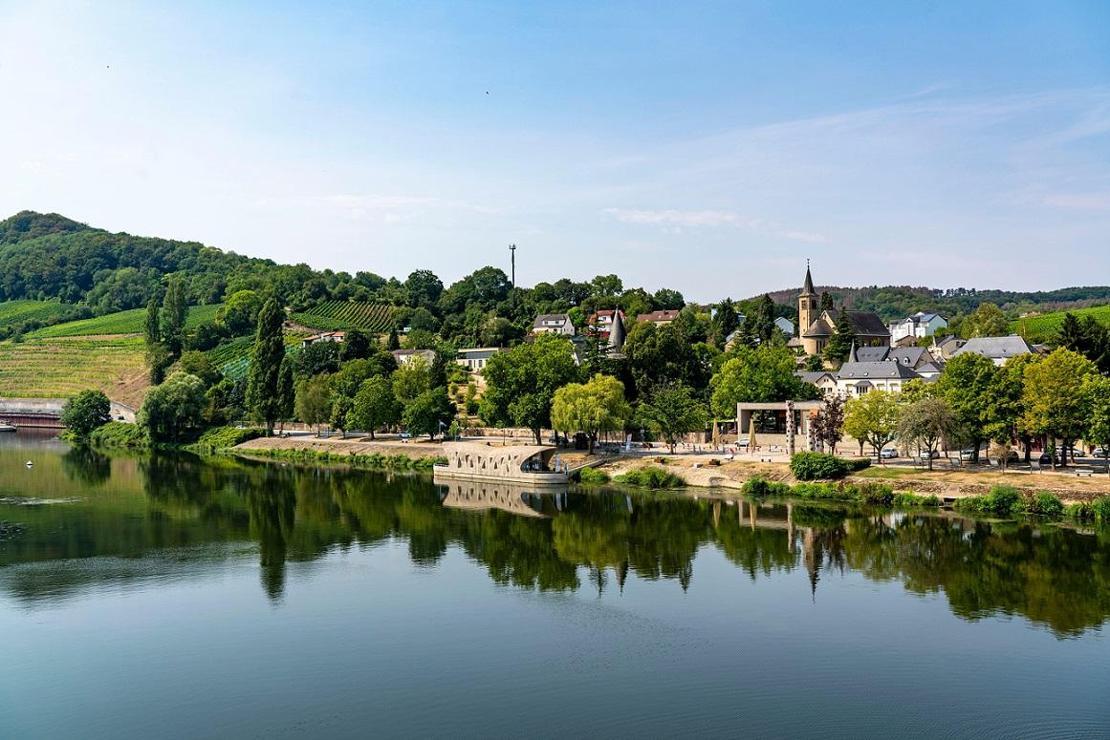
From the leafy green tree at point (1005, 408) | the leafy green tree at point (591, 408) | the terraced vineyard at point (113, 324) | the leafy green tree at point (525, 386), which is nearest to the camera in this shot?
the leafy green tree at point (1005, 408)

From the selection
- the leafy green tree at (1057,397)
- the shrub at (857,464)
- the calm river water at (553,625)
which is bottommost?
the calm river water at (553,625)

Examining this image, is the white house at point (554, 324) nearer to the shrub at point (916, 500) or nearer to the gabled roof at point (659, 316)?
the gabled roof at point (659, 316)

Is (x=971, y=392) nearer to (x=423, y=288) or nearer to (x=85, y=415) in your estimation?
(x=85, y=415)

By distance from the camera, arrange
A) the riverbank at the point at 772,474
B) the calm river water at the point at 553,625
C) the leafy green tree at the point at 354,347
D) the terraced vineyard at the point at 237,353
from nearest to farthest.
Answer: the calm river water at the point at 553,625 < the riverbank at the point at 772,474 < the leafy green tree at the point at 354,347 < the terraced vineyard at the point at 237,353

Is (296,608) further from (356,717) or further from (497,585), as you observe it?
(356,717)

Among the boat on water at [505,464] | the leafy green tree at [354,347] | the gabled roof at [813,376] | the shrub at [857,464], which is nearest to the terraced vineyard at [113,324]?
the leafy green tree at [354,347]

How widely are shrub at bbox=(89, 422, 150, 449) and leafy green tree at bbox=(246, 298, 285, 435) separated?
11.8 meters

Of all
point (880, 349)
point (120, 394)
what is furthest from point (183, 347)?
point (880, 349)

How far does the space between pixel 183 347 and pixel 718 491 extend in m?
77.1

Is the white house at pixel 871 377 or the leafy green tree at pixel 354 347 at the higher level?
the leafy green tree at pixel 354 347

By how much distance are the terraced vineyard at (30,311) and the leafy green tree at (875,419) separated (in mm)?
124667

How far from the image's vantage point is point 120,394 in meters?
100

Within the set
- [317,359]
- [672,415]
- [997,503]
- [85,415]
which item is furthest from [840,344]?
[85,415]

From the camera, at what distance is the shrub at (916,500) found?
4528 cm
